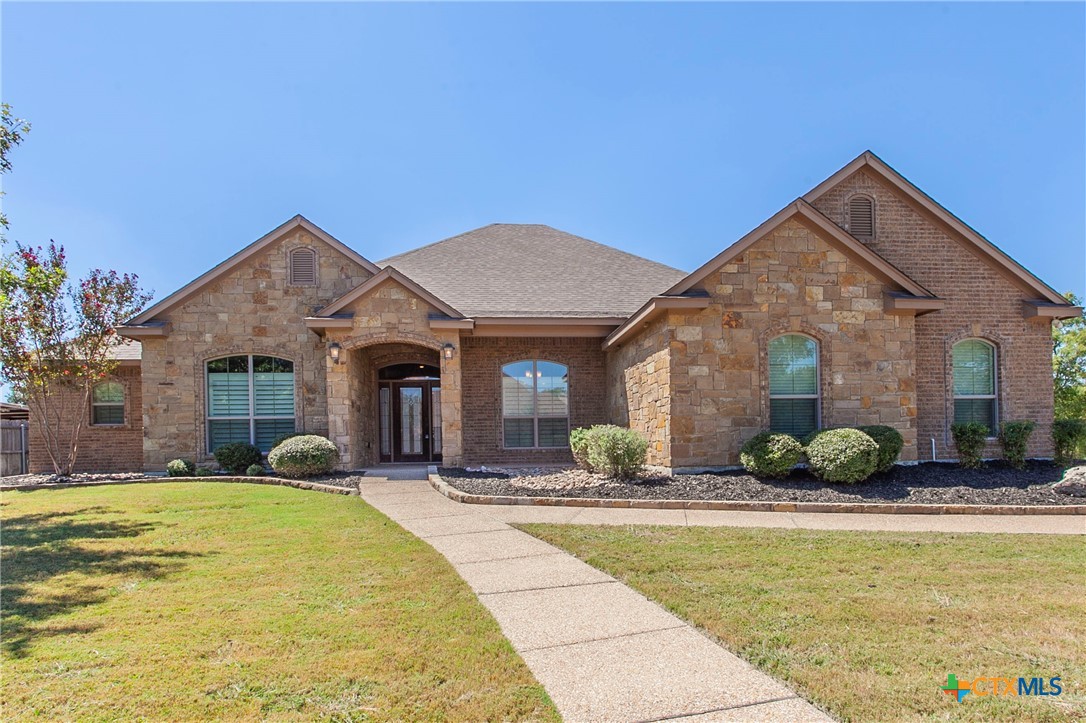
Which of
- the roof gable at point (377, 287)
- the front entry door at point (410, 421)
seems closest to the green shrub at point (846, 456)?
the roof gable at point (377, 287)

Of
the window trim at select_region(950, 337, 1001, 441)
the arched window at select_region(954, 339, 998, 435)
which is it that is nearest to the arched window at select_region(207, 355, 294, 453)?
the window trim at select_region(950, 337, 1001, 441)

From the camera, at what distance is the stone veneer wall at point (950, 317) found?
1370cm

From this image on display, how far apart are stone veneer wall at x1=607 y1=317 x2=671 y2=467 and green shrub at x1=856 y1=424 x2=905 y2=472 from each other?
3436 mm

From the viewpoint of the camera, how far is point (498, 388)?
15.5m

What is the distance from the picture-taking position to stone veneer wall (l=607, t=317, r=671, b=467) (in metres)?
11.5

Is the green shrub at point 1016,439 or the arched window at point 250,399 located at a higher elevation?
the arched window at point 250,399

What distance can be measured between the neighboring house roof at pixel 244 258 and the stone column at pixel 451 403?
8.97 ft

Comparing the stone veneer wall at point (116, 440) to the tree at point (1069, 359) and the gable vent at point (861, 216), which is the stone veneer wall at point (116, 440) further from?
the tree at point (1069, 359)

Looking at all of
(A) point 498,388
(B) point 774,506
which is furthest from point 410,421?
(B) point 774,506

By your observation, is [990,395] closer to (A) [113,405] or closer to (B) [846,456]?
(B) [846,456]

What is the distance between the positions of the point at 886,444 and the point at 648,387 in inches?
165

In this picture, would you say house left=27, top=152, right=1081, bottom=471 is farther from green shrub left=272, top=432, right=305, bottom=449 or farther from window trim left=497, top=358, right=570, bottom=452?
green shrub left=272, top=432, right=305, bottom=449

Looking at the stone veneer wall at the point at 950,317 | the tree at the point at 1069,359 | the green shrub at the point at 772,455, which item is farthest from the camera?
the tree at the point at 1069,359

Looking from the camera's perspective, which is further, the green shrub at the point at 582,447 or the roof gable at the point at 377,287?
the roof gable at the point at 377,287
